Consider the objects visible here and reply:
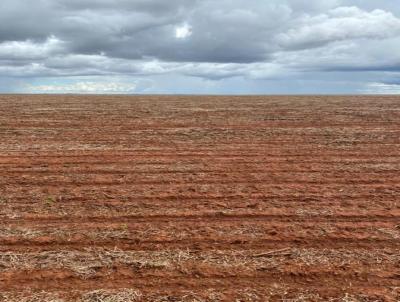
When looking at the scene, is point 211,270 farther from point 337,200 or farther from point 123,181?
point 123,181

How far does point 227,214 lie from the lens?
777 cm

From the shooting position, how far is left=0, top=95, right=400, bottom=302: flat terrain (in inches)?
207

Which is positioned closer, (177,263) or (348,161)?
(177,263)

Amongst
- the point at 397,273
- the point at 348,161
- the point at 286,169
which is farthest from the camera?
the point at 348,161

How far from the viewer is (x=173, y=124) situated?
2194 centimetres

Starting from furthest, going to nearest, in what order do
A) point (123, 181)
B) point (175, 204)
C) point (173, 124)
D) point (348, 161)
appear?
point (173, 124) → point (348, 161) → point (123, 181) → point (175, 204)

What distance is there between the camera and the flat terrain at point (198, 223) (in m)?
5.27

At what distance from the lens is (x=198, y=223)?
7301 millimetres

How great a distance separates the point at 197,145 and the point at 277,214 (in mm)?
7502

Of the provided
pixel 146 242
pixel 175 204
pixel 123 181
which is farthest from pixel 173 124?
pixel 146 242

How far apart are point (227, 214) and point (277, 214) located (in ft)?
2.84

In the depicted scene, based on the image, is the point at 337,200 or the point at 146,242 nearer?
the point at 146,242

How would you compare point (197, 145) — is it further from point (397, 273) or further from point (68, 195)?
point (397, 273)

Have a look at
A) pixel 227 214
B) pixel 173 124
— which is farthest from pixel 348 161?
pixel 173 124
